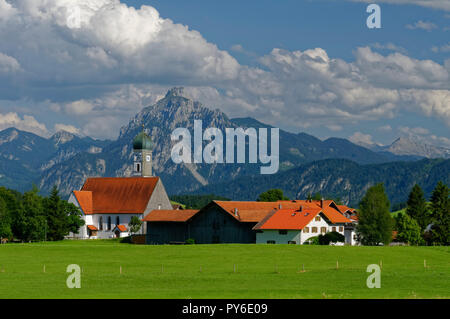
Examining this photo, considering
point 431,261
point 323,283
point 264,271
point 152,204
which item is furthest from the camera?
point 152,204

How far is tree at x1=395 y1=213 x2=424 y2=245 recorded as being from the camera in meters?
120

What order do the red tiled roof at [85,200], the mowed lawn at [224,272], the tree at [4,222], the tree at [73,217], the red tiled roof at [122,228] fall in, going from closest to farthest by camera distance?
the mowed lawn at [224,272]
the tree at [4,222]
the tree at [73,217]
the red tiled roof at [122,228]
the red tiled roof at [85,200]

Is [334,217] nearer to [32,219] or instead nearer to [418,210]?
[418,210]

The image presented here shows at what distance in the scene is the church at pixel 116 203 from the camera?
6063 inches

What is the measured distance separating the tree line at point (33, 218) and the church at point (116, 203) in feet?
53.9

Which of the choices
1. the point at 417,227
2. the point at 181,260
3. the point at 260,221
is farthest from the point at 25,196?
the point at 417,227

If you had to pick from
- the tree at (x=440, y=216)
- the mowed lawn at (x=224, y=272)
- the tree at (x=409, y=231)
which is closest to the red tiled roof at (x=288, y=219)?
the tree at (x=409, y=231)

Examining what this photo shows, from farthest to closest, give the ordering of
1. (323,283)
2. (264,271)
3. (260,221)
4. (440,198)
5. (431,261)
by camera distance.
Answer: (440,198), (260,221), (431,261), (264,271), (323,283)

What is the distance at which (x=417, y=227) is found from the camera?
121688mm

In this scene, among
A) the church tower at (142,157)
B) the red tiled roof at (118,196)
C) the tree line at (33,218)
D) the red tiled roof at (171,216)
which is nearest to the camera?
the red tiled roof at (171,216)

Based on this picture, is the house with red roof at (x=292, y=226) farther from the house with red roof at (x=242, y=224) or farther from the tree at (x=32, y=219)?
the tree at (x=32, y=219)

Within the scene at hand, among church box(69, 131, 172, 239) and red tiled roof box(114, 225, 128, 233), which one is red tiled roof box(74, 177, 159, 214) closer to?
church box(69, 131, 172, 239)
